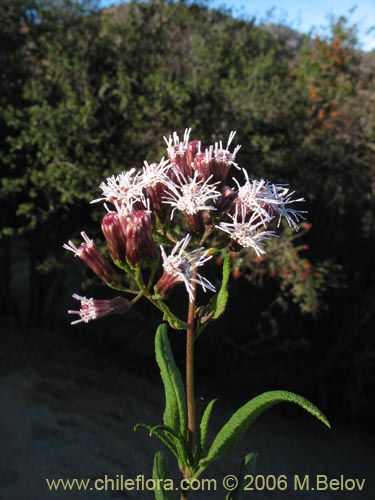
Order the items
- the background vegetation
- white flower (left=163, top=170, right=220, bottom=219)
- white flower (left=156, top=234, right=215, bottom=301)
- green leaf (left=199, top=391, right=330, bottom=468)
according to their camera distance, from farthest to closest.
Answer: the background vegetation
green leaf (left=199, top=391, right=330, bottom=468)
white flower (left=163, top=170, right=220, bottom=219)
white flower (left=156, top=234, right=215, bottom=301)

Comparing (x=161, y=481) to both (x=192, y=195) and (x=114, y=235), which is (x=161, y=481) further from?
(x=192, y=195)

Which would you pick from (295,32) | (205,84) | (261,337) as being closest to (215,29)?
(205,84)

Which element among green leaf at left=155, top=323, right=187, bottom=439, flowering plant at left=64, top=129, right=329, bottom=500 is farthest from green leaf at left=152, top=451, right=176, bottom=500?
green leaf at left=155, top=323, right=187, bottom=439

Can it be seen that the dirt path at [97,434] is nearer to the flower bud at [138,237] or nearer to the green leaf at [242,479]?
the green leaf at [242,479]

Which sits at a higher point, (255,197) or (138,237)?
(255,197)

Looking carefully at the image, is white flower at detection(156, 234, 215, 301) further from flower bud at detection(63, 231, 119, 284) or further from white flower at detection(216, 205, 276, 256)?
flower bud at detection(63, 231, 119, 284)

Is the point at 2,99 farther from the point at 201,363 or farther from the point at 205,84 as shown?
the point at 201,363

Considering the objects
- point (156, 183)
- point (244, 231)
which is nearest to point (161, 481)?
point (244, 231)
